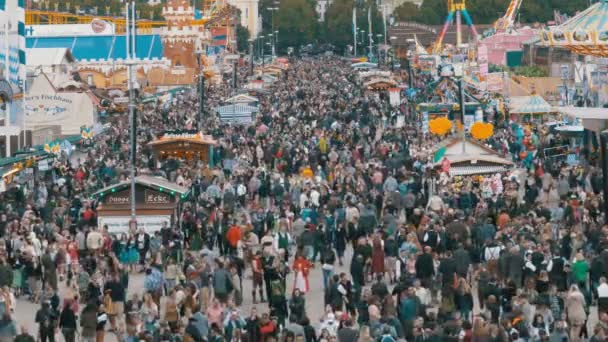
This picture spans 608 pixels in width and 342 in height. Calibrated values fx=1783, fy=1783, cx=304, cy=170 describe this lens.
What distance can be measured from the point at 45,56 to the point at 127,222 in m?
49.0

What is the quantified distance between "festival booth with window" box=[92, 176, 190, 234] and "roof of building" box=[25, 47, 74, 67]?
150 ft

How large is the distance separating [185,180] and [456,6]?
45.4 m

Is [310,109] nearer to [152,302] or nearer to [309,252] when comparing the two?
[309,252]

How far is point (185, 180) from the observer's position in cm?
3459

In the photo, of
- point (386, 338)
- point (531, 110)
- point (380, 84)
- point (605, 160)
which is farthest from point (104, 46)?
point (386, 338)

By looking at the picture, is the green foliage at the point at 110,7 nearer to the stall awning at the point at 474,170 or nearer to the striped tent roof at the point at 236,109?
the striped tent roof at the point at 236,109

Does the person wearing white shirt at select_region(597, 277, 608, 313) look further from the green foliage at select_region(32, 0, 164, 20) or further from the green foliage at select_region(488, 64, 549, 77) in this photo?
the green foliage at select_region(32, 0, 164, 20)

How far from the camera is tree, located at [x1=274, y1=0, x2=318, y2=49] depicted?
171 metres

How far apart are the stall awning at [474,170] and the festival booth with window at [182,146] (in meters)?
8.86

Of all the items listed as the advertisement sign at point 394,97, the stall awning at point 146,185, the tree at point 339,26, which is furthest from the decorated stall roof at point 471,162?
the tree at point 339,26

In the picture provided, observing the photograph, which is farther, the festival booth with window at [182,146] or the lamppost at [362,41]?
the lamppost at [362,41]

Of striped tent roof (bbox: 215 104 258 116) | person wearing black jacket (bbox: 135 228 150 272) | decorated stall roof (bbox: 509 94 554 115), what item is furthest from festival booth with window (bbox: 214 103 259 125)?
person wearing black jacket (bbox: 135 228 150 272)

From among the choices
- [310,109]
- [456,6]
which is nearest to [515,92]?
[310,109]

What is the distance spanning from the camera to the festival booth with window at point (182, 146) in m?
39.0
